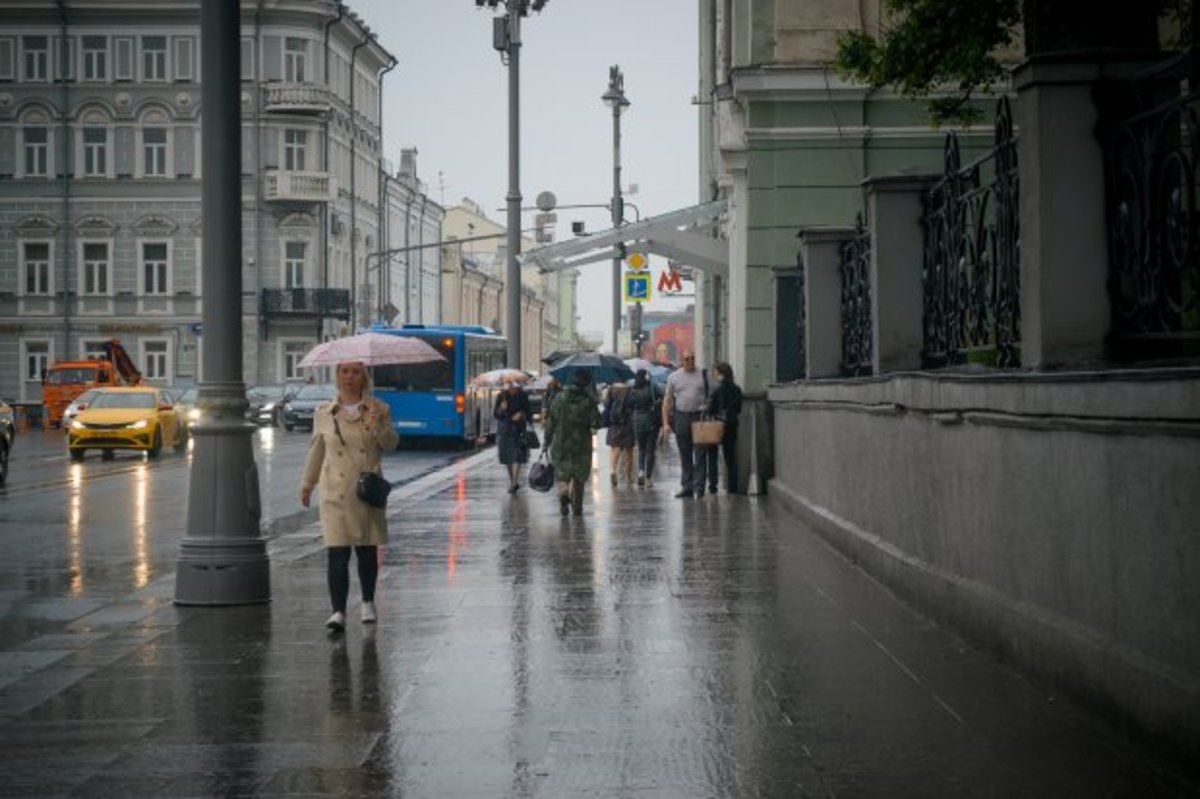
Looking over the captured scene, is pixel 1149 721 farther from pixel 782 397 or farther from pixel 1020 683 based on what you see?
pixel 782 397

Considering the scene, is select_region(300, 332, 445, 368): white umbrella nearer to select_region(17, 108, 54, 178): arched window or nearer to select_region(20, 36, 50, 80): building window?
select_region(17, 108, 54, 178): arched window

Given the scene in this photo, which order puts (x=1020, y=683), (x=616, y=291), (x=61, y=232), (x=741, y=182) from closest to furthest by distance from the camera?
(x=1020, y=683)
(x=741, y=182)
(x=616, y=291)
(x=61, y=232)

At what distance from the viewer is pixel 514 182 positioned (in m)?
44.4

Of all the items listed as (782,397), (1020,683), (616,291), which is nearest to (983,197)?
(1020,683)

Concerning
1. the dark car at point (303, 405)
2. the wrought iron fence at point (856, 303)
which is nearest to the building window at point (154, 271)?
the dark car at point (303, 405)

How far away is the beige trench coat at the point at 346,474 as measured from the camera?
1227 centimetres

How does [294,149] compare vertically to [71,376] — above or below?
above

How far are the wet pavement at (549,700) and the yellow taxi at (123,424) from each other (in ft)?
92.4

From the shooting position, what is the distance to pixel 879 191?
47.6 feet

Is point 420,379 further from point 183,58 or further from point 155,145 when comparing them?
point 183,58

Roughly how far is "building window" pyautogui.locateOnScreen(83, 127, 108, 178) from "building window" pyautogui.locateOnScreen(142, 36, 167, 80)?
281cm

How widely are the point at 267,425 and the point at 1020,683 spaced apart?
60.5 metres

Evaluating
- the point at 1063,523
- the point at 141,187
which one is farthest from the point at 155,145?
the point at 1063,523

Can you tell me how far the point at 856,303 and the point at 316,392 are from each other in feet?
152
